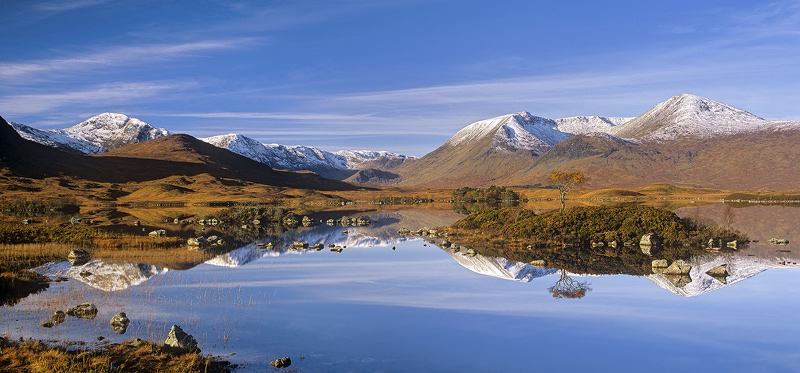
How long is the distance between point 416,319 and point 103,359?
11.9m

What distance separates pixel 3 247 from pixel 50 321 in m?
26.2

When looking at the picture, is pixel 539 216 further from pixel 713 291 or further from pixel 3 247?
pixel 3 247

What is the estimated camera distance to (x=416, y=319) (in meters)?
23.2

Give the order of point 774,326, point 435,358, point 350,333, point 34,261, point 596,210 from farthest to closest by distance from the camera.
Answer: point 596,210
point 34,261
point 774,326
point 350,333
point 435,358

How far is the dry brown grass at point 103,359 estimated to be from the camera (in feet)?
51.8

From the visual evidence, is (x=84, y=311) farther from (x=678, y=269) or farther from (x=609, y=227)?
(x=609, y=227)

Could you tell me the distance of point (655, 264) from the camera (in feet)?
121

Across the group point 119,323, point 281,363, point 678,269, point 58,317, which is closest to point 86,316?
point 58,317

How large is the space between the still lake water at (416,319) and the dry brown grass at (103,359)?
1.26 metres

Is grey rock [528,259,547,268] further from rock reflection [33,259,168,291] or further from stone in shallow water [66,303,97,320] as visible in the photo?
stone in shallow water [66,303,97,320]

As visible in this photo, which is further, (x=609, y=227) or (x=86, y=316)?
(x=609, y=227)

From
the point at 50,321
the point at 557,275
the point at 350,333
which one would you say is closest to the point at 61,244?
the point at 50,321

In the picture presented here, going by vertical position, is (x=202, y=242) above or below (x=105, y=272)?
above

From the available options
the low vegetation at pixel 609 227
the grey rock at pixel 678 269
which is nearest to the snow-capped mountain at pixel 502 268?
the grey rock at pixel 678 269
